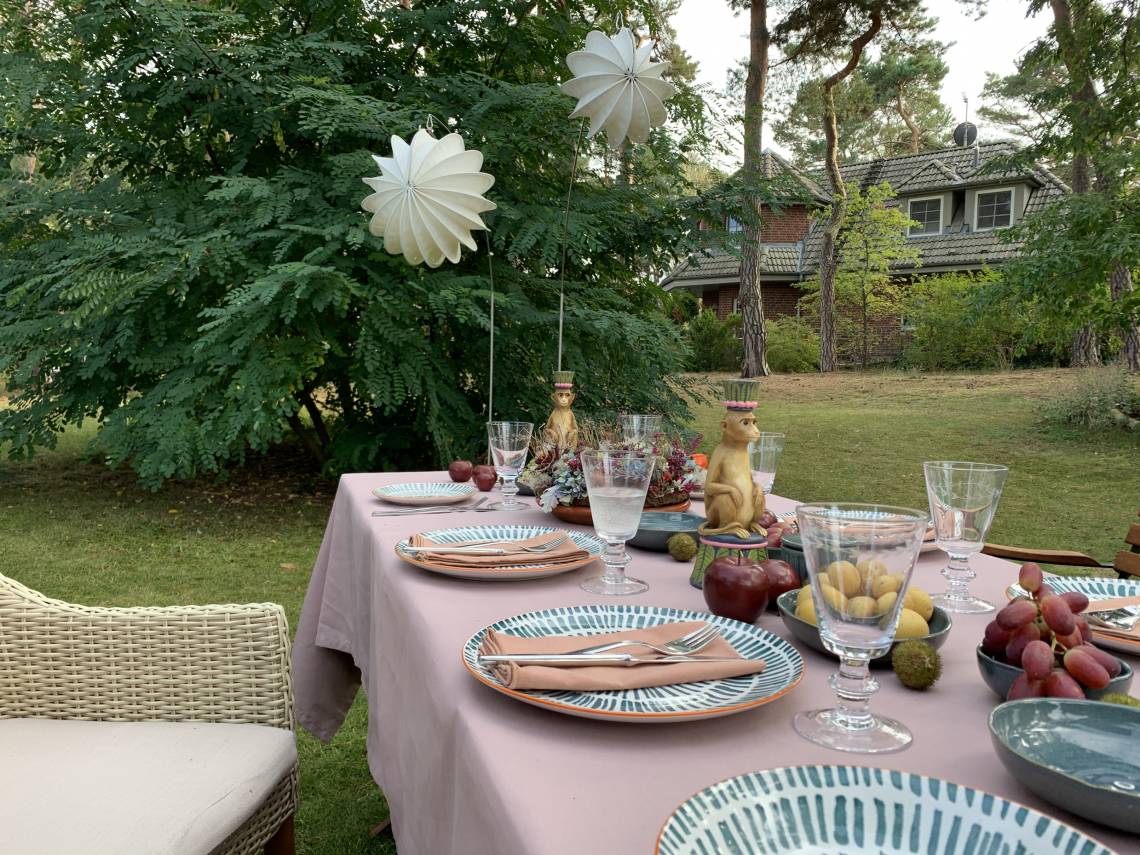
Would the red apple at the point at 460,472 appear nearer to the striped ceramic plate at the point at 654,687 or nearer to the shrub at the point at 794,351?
the striped ceramic plate at the point at 654,687

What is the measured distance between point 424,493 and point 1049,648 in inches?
73.5

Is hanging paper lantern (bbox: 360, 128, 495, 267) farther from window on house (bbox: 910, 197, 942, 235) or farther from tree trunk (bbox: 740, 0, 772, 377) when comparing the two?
window on house (bbox: 910, 197, 942, 235)

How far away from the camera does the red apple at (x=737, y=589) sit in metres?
1.28

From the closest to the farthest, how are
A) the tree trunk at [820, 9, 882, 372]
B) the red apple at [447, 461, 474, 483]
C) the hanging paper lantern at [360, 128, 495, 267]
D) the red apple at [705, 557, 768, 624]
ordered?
the red apple at [705, 557, 768, 624] < the red apple at [447, 461, 474, 483] < the hanging paper lantern at [360, 128, 495, 267] < the tree trunk at [820, 9, 882, 372]

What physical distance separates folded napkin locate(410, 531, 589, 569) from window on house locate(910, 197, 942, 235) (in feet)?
Result: 79.8

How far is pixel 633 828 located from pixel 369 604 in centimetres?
137

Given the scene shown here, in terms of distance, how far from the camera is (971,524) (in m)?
1.42

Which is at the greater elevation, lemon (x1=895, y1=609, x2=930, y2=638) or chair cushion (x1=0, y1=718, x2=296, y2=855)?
lemon (x1=895, y1=609, x2=930, y2=638)

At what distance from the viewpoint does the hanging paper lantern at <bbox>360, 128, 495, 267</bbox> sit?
125 inches

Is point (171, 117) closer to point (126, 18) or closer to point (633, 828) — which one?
point (126, 18)

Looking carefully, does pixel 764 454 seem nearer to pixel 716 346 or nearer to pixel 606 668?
pixel 606 668

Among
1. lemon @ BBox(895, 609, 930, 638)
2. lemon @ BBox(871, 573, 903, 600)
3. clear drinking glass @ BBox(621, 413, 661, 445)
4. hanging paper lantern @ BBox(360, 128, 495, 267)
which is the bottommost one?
lemon @ BBox(895, 609, 930, 638)

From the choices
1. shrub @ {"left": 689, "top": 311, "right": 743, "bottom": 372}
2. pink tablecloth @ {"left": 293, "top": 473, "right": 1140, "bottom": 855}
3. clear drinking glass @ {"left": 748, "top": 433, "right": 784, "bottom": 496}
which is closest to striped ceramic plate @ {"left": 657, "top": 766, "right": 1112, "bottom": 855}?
Result: pink tablecloth @ {"left": 293, "top": 473, "right": 1140, "bottom": 855}

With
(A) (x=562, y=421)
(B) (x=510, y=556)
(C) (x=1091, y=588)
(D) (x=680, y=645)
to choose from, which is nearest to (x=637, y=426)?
(A) (x=562, y=421)
